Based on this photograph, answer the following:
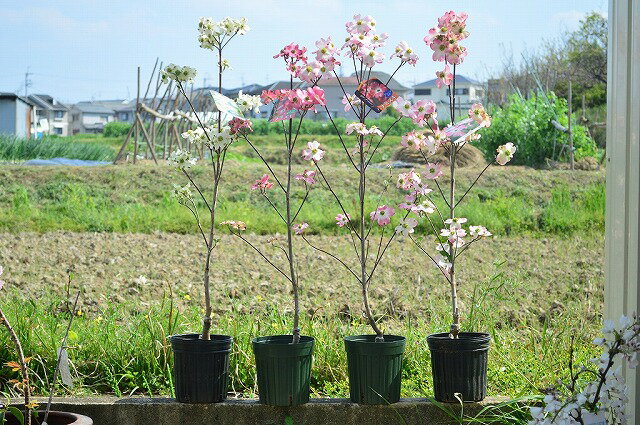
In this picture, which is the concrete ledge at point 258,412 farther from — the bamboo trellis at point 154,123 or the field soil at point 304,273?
the bamboo trellis at point 154,123

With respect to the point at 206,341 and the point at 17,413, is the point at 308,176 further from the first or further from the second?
the point at 17,413

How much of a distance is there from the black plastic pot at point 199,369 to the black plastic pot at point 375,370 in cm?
38

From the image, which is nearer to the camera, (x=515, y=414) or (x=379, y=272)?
(x=515, y=414)

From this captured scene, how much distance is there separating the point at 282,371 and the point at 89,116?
6281 cm

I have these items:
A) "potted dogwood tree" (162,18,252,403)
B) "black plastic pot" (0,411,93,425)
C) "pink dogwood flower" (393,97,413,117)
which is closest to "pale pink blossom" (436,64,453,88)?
"pink dogwood flower" (393,97,413,117)

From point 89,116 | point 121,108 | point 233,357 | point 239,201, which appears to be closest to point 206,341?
point 233,357

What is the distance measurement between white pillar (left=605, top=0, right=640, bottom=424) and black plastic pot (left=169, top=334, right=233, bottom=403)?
1.08 meters

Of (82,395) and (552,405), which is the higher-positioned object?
(552,405)

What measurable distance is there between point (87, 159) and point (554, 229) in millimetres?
8084

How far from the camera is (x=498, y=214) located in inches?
287

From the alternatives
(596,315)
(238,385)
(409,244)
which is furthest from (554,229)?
(238,385)

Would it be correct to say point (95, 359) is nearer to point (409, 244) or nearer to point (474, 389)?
point (474, 389)

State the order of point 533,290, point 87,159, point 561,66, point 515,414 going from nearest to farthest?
point 515,414 < point 533,290 < point 87,159 < point 561,66

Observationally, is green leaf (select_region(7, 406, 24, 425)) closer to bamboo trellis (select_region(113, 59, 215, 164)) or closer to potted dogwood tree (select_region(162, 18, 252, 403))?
potted dogwood tree (select_region(162, 18, 252, 403))
